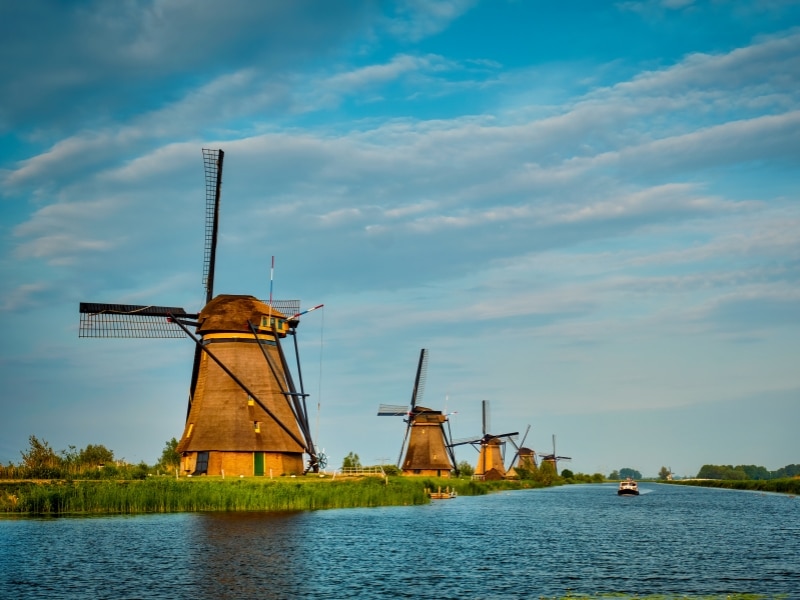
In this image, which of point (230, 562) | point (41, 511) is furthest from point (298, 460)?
point (230, 562)

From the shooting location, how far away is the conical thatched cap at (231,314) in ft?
181

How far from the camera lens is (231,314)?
55.4 meters

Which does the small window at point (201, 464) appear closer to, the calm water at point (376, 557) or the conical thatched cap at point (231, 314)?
the conical thatched cap at point (231, 314)

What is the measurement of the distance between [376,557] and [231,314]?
28.0 meters

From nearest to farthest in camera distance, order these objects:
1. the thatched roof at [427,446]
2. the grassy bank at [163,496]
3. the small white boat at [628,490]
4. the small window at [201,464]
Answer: the grassy bank at [163,496] → the small window at [201,464] → the thatched roof at [427,446] → the small white boat at [628,490]

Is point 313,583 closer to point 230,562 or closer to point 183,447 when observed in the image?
point 230,562

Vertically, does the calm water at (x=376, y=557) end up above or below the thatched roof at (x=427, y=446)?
below

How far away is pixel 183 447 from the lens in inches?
2175

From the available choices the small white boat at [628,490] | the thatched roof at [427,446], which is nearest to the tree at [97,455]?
the thatched roof at [427,446]

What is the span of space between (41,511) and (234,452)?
42.3 ft

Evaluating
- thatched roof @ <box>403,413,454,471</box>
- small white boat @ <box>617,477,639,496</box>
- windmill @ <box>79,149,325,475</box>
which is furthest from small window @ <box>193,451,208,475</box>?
small white boat @ <box>617,477,639,496</box>

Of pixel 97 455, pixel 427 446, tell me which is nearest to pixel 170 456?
pixel 97 455

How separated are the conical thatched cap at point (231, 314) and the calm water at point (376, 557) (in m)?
14.6

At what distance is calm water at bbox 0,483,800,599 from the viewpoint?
938 inches
